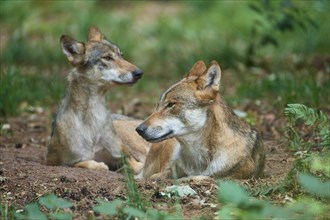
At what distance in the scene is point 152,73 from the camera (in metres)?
13.8

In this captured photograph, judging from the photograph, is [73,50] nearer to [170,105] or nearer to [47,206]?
[170,105]

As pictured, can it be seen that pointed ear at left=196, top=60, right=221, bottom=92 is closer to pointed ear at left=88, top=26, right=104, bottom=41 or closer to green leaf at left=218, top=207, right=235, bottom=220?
green leaf at left=218, top=207, right=235, bottom=220

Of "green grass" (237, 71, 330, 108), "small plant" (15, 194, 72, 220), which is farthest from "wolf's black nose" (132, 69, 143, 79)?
"small plant" (15, 194, 72, 220)

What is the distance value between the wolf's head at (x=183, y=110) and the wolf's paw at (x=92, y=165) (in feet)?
5.19

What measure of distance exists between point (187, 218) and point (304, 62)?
23.6 feet

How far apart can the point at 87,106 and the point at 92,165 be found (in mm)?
675

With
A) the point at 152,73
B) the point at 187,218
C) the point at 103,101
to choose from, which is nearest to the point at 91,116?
the point at 103,101

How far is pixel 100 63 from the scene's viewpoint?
361 inches

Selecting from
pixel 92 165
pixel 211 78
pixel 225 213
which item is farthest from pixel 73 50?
pixel 225 213

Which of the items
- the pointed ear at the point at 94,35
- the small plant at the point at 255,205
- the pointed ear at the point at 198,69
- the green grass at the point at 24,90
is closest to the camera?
the small plant at the point at 255,205

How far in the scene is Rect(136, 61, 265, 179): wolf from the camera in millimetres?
7469

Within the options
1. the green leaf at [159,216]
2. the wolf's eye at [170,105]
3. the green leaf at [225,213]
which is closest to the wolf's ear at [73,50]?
the wolf's eye at [170,105]

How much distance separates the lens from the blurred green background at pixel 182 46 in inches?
450

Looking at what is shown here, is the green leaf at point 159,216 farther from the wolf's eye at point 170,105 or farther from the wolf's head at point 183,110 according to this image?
the wolf's eye at point 170,105
